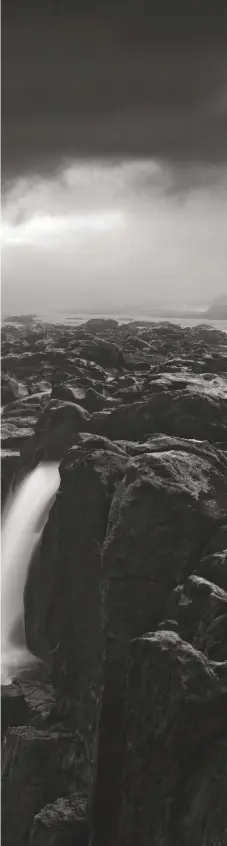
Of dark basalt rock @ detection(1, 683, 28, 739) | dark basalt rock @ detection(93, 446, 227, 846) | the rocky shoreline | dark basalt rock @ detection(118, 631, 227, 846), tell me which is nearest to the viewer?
dark basalt rock @ detection(118, 631, 227, 846)

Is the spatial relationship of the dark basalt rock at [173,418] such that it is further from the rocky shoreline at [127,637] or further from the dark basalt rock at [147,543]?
the dark basalt rock at [147,543]

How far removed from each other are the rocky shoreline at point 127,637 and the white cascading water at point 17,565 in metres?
0.15

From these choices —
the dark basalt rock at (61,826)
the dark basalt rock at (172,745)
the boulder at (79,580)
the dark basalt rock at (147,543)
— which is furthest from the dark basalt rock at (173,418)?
the dark basalt rock at (172,745)

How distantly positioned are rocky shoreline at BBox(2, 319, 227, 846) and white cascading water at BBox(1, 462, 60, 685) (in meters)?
0.15

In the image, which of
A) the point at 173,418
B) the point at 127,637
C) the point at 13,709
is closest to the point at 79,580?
the point at 13,709

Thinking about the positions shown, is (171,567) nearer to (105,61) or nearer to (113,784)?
(113,784)

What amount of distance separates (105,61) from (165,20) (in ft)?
1.72

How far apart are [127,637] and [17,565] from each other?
285 cm

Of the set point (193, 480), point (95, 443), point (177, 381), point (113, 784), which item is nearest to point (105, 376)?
point (177, 381)

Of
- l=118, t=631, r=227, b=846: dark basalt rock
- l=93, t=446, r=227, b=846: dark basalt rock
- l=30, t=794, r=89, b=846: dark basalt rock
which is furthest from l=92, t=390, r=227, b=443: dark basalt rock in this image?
l=118, t=631, r=227, b=846: dark basalt rock

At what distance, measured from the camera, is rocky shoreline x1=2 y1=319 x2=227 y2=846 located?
11.4 feet

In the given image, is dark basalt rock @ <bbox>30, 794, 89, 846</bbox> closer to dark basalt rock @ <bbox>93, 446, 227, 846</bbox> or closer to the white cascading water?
dark basalt rock @ <bbox>93, 446, 227, 846</bbox>

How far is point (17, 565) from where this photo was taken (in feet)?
24.2

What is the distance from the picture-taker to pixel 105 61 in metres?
5.14
